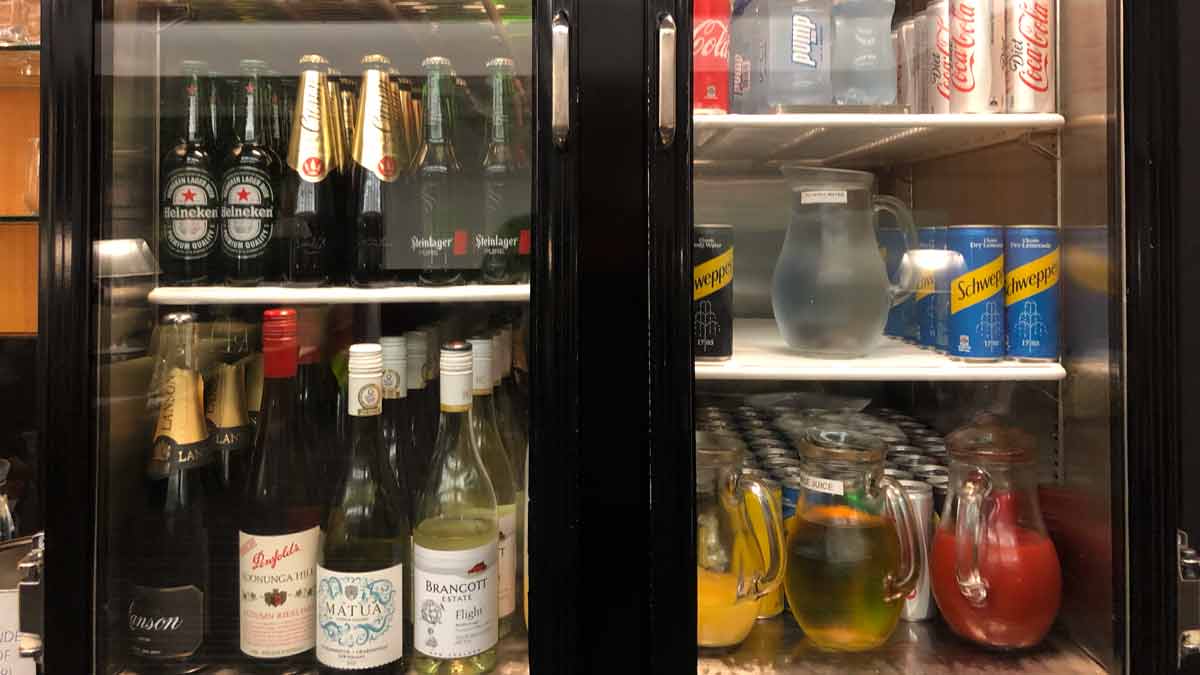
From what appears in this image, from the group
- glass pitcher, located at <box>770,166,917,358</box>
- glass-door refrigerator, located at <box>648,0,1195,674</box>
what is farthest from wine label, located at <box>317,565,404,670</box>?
glass pitcher, located at <box>770,166,917,358</box>

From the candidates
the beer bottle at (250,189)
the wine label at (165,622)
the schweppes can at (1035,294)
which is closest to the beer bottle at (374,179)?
the beer bottle at (250,189)

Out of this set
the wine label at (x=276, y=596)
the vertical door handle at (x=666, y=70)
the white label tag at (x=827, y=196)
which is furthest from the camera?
the white label tag at (x=827, y=196)

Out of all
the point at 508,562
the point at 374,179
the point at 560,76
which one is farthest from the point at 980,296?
the point at 374,179

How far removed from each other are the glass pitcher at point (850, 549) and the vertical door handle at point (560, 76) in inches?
24.4

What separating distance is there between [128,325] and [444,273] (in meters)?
0.47

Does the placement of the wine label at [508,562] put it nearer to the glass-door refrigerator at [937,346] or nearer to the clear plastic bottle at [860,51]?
the glass-door refrigerator at [937,346]

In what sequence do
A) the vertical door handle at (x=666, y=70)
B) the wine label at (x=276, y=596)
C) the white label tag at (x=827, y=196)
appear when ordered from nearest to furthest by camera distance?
the vertical door handle at (x=666, y=70)
the wine label at (x=276, y=596)
the white label tag at (x=827, y=196)

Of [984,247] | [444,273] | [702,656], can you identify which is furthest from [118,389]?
[984,247]

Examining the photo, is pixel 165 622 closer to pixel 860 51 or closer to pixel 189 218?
pixel 189 218

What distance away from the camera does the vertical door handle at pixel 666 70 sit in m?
1.00

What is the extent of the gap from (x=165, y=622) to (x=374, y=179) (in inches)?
29.7

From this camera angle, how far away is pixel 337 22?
1.26m

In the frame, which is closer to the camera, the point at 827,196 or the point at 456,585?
the point at 456,585

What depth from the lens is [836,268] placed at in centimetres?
123
